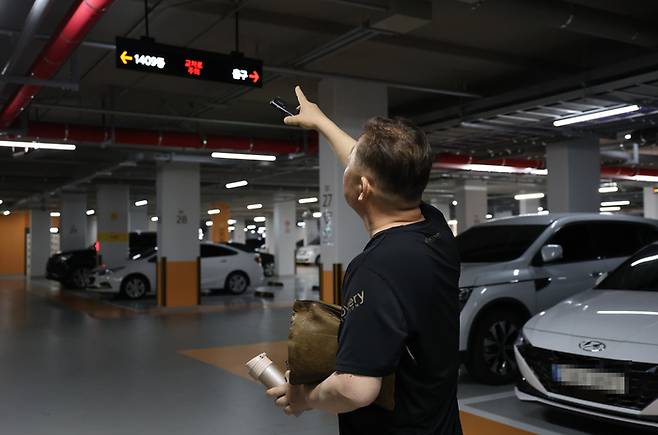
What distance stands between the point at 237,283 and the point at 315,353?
15.7 metres

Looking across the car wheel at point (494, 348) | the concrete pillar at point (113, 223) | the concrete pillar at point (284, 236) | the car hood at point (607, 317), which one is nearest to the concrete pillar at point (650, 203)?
the concrete pillar at point (284, 236)

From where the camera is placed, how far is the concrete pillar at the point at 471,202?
2038 cm

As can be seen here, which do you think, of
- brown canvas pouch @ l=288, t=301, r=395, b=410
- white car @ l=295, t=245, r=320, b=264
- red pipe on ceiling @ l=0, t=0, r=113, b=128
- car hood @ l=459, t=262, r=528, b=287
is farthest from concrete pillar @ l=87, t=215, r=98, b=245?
brown canvas pouch @ l=288, t=301, r=395, b=410

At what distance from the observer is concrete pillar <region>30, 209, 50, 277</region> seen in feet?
93.0

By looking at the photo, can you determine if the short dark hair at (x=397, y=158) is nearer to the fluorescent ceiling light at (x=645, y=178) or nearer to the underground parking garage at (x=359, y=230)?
the underground parking garage at (x=359, y=230)

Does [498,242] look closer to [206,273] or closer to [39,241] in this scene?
[206,273]

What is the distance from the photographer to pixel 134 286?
15.9 m

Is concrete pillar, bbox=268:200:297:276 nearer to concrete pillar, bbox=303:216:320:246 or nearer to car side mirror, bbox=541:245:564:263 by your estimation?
concrete pillar, bbox=303:216:320:246

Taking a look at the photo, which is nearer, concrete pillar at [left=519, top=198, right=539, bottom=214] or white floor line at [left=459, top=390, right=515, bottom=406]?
white floor line at [left=459, top=390, right=515, bottom=406]

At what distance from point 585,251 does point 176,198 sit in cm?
1004

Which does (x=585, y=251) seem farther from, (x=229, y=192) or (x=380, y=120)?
(x=229, y=192)

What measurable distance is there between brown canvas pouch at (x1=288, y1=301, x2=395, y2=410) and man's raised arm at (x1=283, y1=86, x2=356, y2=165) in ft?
1.63

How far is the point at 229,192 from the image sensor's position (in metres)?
24.9

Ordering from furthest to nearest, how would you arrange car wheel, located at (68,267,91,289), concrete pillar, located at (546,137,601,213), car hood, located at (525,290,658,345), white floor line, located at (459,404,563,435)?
car wheel, located at (68,267,91,289) < concrete pillar, located at (546,137,601,213) < white floor line, located at (459,404,563,435) < car hood, located at (525,290,658,345)
